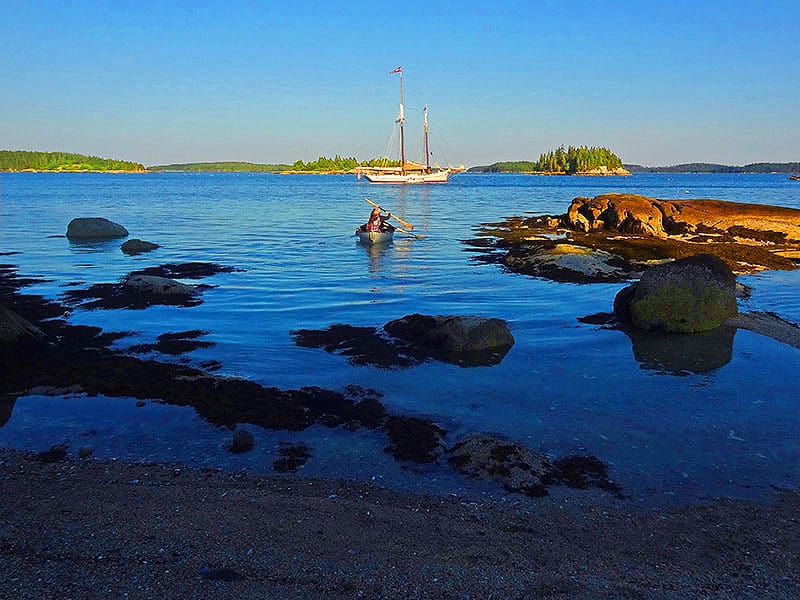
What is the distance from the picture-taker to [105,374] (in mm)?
12695

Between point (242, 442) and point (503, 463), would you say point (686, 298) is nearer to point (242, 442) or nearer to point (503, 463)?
point (503, 463)

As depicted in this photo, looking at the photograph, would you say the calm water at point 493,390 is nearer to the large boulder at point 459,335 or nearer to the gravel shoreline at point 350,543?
the large boulder at point 459,335

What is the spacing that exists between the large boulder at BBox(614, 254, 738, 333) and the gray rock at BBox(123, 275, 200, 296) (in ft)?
47.4

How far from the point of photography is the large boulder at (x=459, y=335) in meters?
14.9

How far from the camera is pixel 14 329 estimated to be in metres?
14.1

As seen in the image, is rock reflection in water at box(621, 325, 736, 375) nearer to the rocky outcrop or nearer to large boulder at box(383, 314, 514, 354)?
large boulder at box(383, 314, 514, 354)

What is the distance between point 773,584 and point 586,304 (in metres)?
14.9

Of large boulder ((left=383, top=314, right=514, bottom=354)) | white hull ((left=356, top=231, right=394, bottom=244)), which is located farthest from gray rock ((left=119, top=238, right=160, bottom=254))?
large boulder ((left=383, top=314, right=514, bottom=354))

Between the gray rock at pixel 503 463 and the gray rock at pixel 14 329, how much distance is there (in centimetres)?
1050

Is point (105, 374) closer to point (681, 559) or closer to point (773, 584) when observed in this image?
point (681, 559)

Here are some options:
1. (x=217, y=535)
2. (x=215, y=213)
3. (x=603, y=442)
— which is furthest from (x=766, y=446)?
(x=215, y=213)

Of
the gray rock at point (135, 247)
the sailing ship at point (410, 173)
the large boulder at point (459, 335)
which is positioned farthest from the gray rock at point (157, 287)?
the sailing ship at point (410, 173)

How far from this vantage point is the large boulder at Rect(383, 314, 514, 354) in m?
14.9

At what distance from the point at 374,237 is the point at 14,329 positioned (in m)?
24.0
